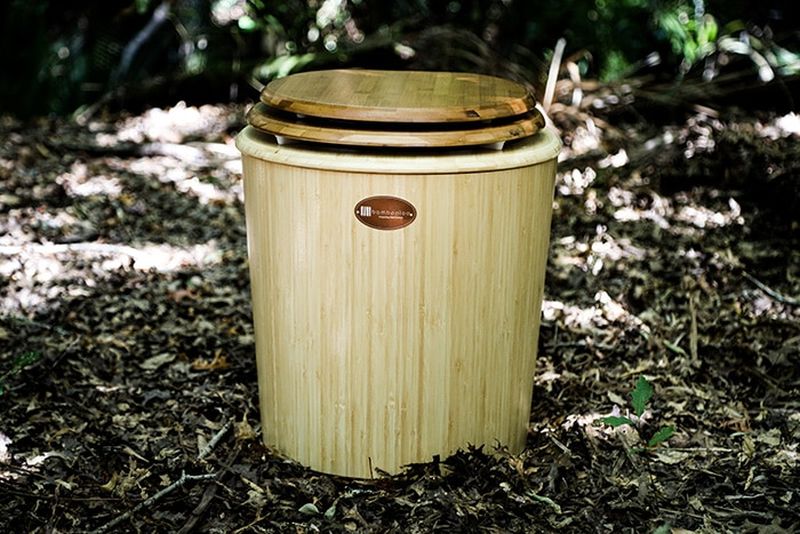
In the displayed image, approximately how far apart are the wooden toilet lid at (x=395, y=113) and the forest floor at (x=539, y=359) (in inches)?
32.4

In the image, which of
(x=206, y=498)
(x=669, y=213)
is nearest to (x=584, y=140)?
(x=669, y=213)

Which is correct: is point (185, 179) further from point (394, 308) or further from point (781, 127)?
point (781, 127)

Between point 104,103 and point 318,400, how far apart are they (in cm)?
405

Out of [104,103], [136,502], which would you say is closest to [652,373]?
[136,502]

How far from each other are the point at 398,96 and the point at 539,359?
4.24 ft

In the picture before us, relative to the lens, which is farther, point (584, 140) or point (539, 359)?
point (584, 140)

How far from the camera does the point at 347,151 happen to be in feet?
6.71

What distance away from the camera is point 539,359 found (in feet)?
10.2

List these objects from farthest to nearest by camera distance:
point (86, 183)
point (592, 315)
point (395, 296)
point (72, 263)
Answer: point (86, 183), point (72, 263), point (592, 315), point (395, 296)

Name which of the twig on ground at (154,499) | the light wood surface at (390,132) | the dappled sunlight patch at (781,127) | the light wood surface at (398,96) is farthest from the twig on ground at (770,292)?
the twig on ground at (154,499)

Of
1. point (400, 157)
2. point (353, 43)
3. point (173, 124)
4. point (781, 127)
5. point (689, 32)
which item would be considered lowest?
point (173, 124)

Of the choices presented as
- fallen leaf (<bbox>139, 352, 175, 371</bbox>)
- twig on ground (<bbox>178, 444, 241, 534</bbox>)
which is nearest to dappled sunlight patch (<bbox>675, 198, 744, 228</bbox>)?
fallen leaf (<bbox>139, 352, 175, 371</bbox>)

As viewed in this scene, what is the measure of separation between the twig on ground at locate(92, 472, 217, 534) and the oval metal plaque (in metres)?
0.84

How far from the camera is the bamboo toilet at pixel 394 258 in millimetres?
2023
